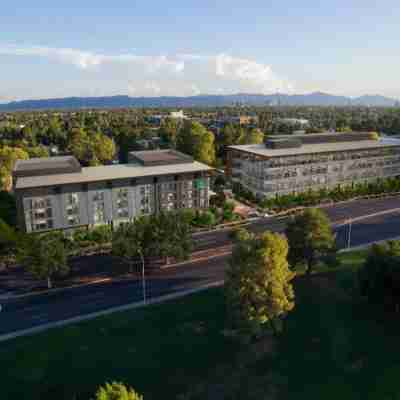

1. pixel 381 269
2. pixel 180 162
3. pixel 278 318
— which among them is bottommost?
pixel 278 318

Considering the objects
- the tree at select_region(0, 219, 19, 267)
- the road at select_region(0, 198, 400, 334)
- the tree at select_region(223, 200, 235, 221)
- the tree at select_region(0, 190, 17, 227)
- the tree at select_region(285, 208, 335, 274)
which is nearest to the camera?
the road at select_region(0, 198, 400, 334)

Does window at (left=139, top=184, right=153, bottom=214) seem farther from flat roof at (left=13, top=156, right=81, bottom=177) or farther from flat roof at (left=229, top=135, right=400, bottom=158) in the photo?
flat roof at (left=229, top=135, right=400, bottom=158)

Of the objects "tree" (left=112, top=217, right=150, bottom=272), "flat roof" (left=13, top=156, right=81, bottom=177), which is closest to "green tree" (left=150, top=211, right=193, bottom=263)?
"tree" (left=112, top=217, right=150, bottom=272)

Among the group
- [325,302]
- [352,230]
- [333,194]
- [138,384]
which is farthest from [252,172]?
[138,384]

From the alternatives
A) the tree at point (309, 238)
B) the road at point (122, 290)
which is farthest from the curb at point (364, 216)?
the tree at point (309, 238)

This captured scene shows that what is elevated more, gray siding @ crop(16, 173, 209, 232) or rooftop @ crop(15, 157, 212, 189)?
rooftop @ crop(15, 157, 212, 189)

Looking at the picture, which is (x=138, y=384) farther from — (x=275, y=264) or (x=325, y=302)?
(x=325, y=302)

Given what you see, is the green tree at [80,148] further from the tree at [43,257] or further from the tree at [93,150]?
the tree at [43,257]
